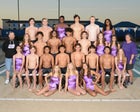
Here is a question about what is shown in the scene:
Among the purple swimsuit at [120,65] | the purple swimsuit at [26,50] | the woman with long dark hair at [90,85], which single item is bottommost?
the woman with long dark hair at [90,85]

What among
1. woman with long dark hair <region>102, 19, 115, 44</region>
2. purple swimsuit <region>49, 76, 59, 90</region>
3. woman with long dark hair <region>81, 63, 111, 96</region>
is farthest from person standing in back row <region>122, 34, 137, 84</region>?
purple swimsuit <region>49, 76, 59, 90</region>

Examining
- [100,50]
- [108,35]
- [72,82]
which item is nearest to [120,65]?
[100,50]

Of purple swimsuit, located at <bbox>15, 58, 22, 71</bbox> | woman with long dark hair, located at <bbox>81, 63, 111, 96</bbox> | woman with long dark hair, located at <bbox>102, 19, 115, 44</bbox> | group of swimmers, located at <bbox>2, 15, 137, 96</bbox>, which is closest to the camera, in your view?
woman with long dark hair, located at <bbox>81, 63, 111, 96</bbox>

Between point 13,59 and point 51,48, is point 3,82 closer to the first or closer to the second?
point 13,59

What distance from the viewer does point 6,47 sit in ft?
34.7

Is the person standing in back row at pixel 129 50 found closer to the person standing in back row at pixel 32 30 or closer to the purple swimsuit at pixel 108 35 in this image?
the purple swimsuit at pixel 108 35

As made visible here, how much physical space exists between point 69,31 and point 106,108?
3418mm

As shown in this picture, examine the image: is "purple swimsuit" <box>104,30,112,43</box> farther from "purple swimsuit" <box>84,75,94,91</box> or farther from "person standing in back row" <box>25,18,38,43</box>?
"person standing in back row" <box>25,18,38,43</box>

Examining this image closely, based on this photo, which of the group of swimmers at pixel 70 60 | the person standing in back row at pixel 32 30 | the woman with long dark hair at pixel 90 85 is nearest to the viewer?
the woman with long dark hair at pixel 90 85

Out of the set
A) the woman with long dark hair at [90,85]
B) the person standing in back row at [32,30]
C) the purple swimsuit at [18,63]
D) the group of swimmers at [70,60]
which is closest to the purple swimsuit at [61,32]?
the group of swimmers at [70,60]

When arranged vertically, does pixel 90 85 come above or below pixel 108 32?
below

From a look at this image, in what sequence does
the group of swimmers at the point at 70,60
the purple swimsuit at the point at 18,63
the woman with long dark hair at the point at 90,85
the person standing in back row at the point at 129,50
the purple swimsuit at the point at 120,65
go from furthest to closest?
the person standing in back row at the point at 129,50 → the purple swimsuit at the point at 120,65 → the purple swimsuit at the point at 18,63 → the group of swimmers at the point at 70,60 → the woman with long dark hair at the point at 90,85

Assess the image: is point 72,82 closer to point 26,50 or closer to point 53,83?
point 53,83

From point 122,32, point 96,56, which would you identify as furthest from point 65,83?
point 122,32
